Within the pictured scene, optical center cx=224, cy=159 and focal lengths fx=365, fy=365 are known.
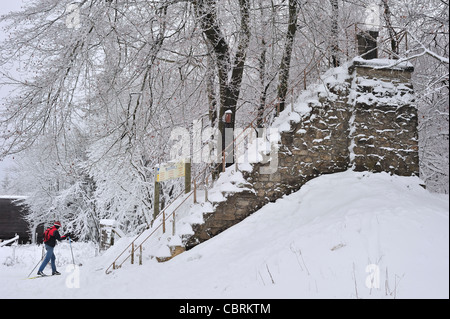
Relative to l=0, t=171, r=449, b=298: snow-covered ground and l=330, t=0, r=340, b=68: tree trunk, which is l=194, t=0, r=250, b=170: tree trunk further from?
l=0, t=171, r=449, b=298: snow-covered ground

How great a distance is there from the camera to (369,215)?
19.2ft

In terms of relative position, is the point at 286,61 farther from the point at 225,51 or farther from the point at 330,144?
the point at 330,144

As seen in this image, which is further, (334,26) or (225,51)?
(334,26)

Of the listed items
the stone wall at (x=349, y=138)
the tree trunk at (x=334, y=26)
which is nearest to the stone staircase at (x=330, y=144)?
the stone wall at (x=349, y=138)

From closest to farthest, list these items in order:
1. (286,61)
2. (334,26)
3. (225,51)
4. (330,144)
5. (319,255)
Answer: (319,255)
(330,144)
(225,51)
(286,61)
(334,26)

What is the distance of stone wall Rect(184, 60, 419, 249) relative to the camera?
838 cm

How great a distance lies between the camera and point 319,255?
5547 millimetres

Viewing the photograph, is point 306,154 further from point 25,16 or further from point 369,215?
point 25,16

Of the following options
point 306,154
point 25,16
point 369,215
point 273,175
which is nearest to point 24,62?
point 25,16

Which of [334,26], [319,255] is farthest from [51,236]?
[334,26]

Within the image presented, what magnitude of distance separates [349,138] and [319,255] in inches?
159

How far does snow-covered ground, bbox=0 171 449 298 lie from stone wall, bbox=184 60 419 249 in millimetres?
329
